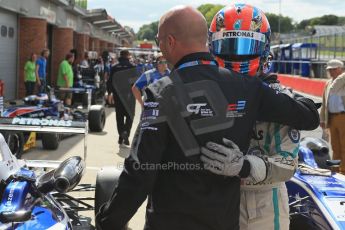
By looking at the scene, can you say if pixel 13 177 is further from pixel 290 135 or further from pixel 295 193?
pixel 295 193

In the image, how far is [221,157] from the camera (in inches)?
77.1

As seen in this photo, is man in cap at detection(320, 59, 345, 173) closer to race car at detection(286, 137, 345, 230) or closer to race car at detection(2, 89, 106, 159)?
race car at detection(286, 137, 345, 230)

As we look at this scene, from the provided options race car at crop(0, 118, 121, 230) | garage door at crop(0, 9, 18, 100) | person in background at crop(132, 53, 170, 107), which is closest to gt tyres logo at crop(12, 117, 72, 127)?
race car at crop(0, 118, 121, 230)

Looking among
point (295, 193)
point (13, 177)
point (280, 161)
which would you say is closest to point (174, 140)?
point (280, 161)

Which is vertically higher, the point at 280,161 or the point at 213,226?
the point at 280,161

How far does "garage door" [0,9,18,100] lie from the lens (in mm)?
17078

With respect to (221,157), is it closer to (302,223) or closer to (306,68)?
(302,223)

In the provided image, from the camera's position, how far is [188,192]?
1959 mm

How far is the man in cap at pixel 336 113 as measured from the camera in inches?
270

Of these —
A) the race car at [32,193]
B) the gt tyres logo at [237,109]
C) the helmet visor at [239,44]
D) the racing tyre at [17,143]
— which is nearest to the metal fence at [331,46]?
the racing tyre at [17,143]

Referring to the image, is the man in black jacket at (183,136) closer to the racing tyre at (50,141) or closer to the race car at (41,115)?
the race car at (41,115)

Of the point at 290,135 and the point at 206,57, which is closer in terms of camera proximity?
the point at 206,57

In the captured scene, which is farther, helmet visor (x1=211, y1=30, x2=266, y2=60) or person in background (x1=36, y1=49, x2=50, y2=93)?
person in background (x1=36, y1=49, x2=50, y2=93)

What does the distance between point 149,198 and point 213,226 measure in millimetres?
271
